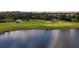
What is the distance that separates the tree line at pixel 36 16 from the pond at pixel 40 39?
5.5 inches

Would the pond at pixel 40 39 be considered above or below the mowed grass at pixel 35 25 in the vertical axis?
below

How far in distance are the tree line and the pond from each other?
139mm

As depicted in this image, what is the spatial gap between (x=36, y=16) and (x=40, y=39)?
250 millimetres

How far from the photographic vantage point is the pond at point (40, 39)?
8.25ft

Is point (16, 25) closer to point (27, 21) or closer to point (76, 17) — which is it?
point (27, 21)

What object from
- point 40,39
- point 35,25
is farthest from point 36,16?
point 40,39

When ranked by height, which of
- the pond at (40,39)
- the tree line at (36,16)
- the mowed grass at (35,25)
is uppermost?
the tree line at (36,16)

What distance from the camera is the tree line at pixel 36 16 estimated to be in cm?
253

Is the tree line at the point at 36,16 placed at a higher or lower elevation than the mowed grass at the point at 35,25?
higher

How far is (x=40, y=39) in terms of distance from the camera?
2520 mm

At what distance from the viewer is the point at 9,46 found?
253 cm

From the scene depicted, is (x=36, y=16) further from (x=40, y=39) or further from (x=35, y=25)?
(x=40, y=39)
